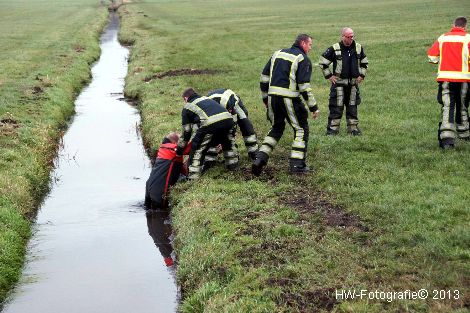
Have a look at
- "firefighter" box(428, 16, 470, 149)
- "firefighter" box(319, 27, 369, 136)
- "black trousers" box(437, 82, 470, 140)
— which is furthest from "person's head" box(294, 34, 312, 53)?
"black trousers" box(437, 82, 470, 140)

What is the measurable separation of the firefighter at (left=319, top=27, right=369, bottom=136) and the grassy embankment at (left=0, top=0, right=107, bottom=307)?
7.45 meters

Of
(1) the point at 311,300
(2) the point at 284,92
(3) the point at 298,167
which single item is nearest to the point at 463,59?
(2) the point at 284,92

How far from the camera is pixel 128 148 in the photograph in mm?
20000

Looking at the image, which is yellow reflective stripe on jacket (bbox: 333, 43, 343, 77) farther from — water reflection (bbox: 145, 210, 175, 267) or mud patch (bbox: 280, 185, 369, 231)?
water reflection (bbox: 145, 210, 175, 267)

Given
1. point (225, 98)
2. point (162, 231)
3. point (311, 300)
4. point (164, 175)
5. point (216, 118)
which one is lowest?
point (162, 231)

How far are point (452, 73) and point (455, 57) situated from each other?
1.14 ft

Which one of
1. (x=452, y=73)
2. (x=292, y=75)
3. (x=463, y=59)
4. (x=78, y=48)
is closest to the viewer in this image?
(x=292, y=75)

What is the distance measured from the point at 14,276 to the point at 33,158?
6.56 meters

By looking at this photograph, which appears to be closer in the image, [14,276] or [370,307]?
[370,307]

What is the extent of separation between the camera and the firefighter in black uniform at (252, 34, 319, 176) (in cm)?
1314

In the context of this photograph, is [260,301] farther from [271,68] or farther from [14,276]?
[271,68]

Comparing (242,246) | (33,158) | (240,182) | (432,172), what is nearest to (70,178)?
(33,158)

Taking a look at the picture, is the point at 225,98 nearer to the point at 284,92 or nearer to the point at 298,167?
the point at 284,92

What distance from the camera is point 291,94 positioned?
43.5ft
